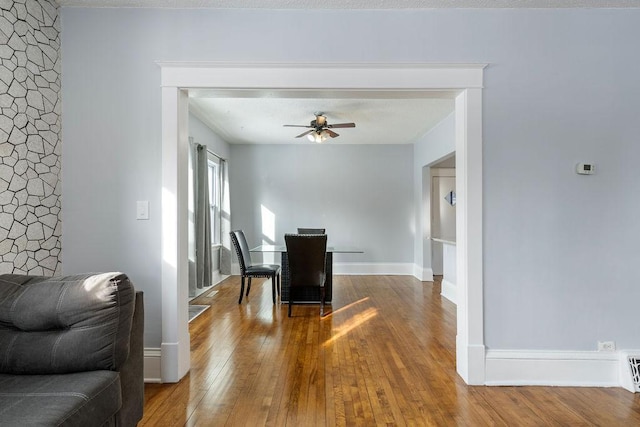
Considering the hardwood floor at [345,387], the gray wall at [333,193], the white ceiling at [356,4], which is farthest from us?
the gray wall at [333,193]

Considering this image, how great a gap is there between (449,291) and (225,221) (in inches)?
155

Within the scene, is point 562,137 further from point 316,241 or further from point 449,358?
point 316,241

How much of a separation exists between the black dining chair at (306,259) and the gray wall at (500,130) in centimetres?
175

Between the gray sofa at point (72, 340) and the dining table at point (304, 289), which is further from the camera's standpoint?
the dining table at point (304, 289)

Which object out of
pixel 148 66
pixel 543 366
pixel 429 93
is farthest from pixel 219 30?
pixel 543 366

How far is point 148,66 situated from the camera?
2416 mm

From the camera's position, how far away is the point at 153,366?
7.79ft

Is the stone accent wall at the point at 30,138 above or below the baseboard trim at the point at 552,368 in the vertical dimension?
above

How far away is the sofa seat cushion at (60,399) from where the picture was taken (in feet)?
3.76

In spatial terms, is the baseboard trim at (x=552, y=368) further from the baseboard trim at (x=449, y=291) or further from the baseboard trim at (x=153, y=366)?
the baseboard trim at (x=449, y=291)

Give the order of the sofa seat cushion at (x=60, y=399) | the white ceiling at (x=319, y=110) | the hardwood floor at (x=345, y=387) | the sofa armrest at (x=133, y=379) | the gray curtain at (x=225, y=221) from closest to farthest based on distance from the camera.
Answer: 1. the sofa seat cushion at (x=60, y=399)
2. the sofa armrest at (x=133, y=379)
3. the hardwood floor at (x=345, y=387)
4. the white ceiling at (x=319, y=110)
5. the gray curtain at (x=225, y=221)

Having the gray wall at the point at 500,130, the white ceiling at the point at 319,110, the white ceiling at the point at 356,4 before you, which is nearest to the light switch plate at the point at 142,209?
the gray wall at the point at 500,130

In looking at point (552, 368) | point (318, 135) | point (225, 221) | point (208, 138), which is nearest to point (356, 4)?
point (318, 135)

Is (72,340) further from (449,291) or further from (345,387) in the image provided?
(449,291)
